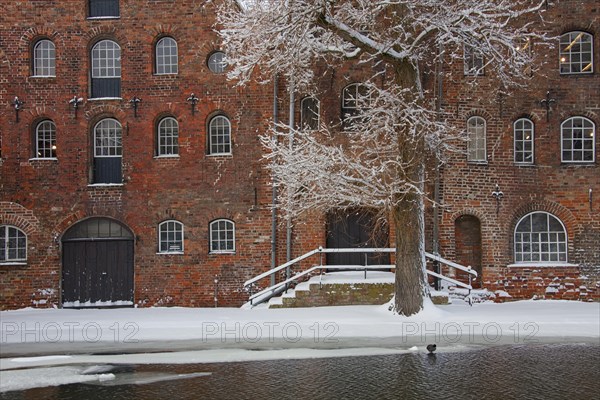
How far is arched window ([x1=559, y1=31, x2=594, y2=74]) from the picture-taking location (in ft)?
62.1

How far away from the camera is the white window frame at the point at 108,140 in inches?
778

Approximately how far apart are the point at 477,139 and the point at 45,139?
42.7 ft

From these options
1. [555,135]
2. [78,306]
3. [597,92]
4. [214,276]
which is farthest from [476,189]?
[78,306]

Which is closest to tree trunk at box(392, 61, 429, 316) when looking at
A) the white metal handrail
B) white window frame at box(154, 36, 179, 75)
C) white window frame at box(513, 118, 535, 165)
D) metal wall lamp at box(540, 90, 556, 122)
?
the white metal handrail

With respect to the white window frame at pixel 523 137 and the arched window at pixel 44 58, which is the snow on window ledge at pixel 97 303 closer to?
the arched window at pixel 44 58

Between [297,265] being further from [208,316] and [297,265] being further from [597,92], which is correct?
[597,92]

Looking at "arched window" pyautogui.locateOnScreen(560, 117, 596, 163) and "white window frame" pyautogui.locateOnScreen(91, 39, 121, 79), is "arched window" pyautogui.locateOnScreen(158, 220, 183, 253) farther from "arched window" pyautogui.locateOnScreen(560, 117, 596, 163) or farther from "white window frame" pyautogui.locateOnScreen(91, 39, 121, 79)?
"arched window" pyautogui.locateOnScreen(560, 117, 596, 163)

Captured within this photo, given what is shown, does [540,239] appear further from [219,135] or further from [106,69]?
[106,69]

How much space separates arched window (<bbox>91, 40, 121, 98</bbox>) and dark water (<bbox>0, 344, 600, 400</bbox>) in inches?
450

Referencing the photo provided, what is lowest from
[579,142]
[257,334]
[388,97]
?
[257,334]

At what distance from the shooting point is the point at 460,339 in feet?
42.6

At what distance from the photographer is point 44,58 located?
1983 cm

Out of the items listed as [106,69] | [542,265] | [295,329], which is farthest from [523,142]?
[106,69]

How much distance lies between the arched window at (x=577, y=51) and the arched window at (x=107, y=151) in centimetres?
1347
